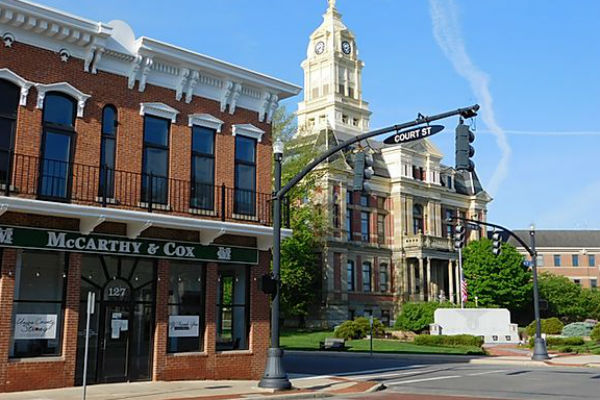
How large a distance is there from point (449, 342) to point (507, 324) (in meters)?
7.07

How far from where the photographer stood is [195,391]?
15.8 metres

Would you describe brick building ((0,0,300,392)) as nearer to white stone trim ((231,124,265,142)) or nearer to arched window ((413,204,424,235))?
white stone trim ((231,124,265,142))

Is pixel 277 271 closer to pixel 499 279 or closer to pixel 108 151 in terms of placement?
pixel 108 151

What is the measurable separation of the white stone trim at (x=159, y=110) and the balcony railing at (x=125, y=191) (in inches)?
68.8

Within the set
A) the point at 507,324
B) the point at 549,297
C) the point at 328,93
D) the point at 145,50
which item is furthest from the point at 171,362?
the point at 549,297

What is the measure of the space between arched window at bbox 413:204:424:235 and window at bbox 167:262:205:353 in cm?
4802

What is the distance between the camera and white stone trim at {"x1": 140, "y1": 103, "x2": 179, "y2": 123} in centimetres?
1786

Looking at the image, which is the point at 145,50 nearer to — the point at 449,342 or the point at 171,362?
the point at 171,362

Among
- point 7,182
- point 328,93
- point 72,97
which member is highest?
point 328,93

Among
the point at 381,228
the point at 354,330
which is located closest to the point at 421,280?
the point at 381,228

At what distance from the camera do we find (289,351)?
1470 inches

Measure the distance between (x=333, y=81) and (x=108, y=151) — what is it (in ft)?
186

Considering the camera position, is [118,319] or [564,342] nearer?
[118,319]

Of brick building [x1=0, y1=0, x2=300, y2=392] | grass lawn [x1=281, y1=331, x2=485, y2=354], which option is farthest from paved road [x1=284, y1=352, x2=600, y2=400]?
brick building [x1=0, y1=0, x2=300, y2=392]
